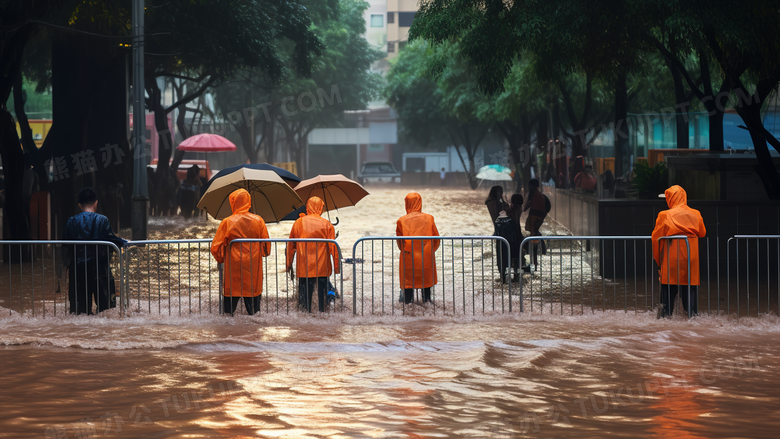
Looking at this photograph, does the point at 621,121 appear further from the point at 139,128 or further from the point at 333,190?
the point at 139,128

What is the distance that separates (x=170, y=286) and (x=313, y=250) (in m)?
2.44

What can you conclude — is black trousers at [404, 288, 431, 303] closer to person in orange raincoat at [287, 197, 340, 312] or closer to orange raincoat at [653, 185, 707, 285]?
person in orange raincoat at [287, 197, 340, 312]

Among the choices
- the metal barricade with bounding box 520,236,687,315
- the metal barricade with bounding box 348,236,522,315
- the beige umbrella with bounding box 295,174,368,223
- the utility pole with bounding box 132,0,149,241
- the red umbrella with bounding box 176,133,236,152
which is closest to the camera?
the metal barricade with bounding box 348,236,522,315

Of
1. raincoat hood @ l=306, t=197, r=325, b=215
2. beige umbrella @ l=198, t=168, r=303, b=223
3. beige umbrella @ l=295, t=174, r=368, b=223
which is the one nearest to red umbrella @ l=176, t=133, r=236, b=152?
beige umbrella @ l=295, t=174, r=368, b=223

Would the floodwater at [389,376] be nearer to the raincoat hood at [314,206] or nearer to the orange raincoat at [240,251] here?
the orange raincoat at [240,251]

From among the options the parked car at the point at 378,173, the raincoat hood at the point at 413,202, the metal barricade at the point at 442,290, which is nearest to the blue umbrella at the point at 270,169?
the metal barricade at the point at 442,290

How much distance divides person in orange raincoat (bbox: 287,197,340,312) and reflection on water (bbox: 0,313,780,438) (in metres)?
0.52

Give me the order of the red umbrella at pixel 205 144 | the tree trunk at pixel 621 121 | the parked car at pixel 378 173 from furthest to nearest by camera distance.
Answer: the parked car at pixel 378 173, the red umbrella at pixel 205 144, the tree trunk at pixel 621 121

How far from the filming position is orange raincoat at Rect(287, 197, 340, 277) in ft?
30.3

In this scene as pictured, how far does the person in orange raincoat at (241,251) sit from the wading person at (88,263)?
1.05 metres

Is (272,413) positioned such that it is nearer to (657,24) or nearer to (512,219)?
(512,219)

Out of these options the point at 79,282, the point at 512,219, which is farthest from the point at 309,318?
the point at 512,219

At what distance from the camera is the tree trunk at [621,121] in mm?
19719

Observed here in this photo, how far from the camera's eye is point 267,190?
1120 centimetres
